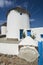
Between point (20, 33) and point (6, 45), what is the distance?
3.81 meters

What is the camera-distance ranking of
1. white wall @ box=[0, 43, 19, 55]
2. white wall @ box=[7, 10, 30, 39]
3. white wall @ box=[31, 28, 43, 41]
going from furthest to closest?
white wall @ box=[7, 10, 30, 39] < white wall @ box=[31, 28, 43, 41] < white wall @ box=[0, 43, 19, 55]

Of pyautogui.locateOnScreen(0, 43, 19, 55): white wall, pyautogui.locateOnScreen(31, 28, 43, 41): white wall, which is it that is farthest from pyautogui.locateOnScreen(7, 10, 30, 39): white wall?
pyautogui.locateOnScreen(0, 43, 19, 55): white wall

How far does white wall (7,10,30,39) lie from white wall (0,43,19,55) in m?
3.67

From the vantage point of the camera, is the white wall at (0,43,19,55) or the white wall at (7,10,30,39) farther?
the white wall at (7,10,30,39)

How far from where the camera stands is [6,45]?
10125mm

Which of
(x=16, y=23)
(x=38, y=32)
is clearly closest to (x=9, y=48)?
(x=38, y=32)

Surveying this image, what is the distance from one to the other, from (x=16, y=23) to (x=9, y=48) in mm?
4516

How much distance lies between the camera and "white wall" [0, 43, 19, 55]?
9702 mm

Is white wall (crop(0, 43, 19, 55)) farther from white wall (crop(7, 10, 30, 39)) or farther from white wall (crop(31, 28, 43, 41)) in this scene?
white wall (crop(7, 10, 30, 39))

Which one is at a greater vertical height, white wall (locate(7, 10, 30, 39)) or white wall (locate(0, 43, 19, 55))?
white wall (locate(7, 10, 30, 39))

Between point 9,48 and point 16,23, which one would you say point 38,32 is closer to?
point 9,48

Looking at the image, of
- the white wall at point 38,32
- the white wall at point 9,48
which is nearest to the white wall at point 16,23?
the white wall at point 38,32

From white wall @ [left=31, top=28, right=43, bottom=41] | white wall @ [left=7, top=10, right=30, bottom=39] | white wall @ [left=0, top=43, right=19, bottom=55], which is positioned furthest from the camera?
white wall @ [left=7, top=10, right=30, bottom=39]

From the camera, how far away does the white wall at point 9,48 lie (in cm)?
970
